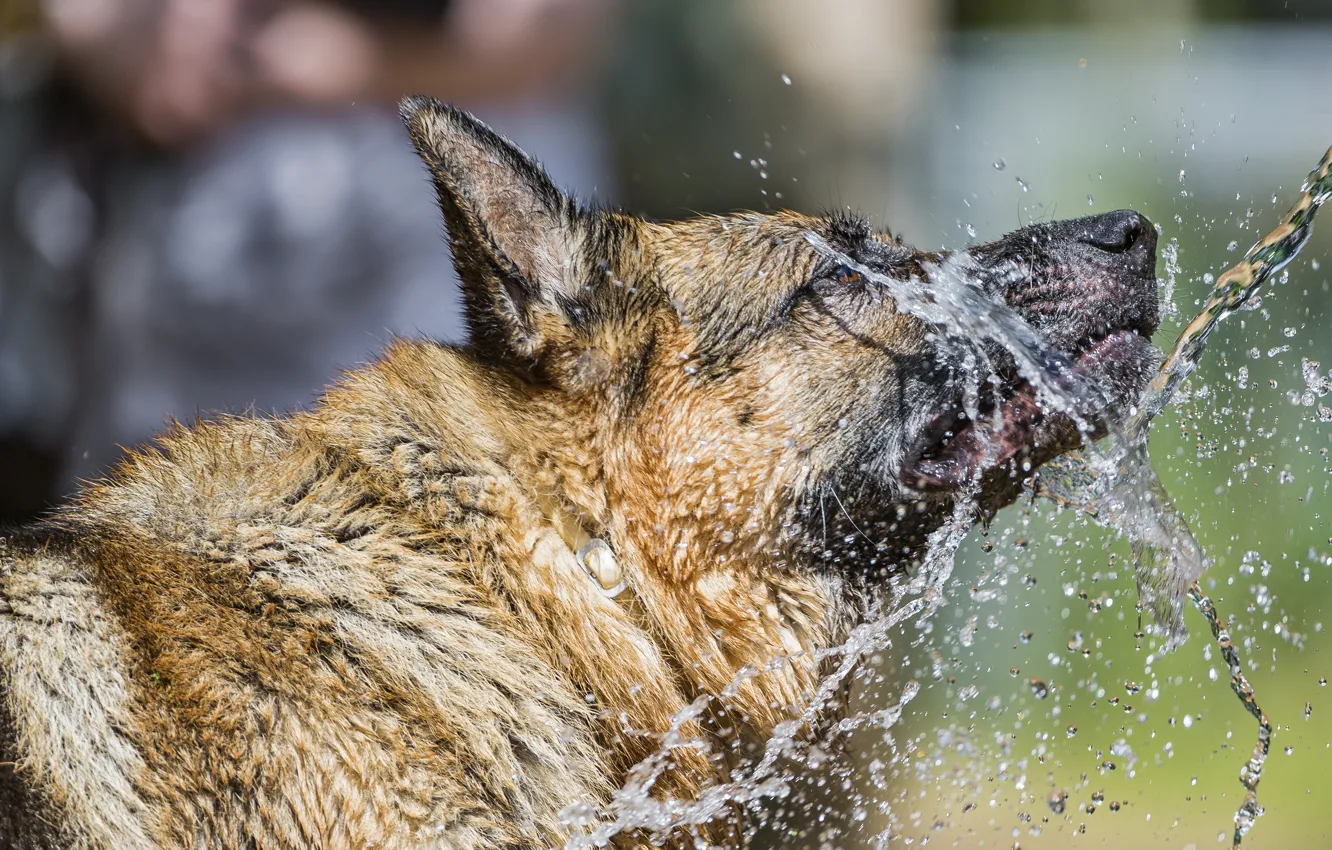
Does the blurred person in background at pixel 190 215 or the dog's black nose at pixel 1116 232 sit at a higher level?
the blurred person in background at pixel 190 215

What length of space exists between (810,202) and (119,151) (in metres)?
3.80

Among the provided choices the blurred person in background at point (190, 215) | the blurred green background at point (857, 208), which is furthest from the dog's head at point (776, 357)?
the blurred person in background at point (190, 215)

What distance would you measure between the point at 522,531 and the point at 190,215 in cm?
336

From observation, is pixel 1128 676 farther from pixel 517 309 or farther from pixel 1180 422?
pixel 517 309

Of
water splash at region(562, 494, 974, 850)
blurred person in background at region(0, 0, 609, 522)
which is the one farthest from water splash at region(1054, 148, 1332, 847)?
blurred person in background at region(0, 0, 609, 522)

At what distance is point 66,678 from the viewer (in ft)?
6.48

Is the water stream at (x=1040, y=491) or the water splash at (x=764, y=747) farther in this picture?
the water stream at (x=1040, y=491)

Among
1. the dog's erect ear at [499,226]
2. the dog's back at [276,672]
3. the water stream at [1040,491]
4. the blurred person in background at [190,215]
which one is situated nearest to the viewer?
the dog's back at [276,672]

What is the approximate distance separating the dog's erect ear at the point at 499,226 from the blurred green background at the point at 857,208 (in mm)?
1882

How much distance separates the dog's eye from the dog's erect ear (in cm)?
73

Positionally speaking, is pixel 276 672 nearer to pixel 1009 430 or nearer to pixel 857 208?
pixel 1009 430

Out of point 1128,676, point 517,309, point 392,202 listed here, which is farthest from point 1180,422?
Answer: point 517,309

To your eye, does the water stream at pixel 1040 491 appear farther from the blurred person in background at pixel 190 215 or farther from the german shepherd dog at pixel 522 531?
the blurred person in background at pixel 190 215

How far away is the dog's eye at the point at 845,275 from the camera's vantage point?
2.90 metres
